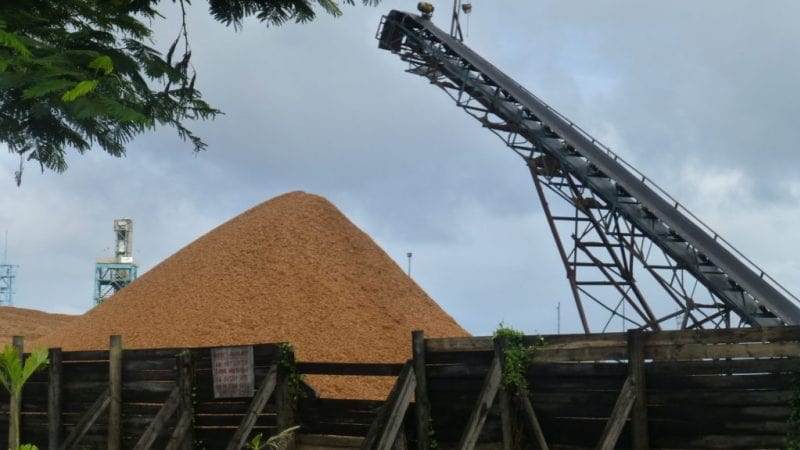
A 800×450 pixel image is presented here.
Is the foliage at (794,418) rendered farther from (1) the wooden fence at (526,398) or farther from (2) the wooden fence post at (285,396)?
(2) the wooden fence post at (285,396)

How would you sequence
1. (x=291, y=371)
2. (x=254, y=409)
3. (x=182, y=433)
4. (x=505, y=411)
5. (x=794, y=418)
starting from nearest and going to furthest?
(x=794, y=418) < (x=505, y=411) < (x=254, y=409) < (x=291, y=371) < (x=182, y=433)

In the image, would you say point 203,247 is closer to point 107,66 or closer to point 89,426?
point 89,426

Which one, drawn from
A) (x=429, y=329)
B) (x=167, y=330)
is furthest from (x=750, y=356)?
(x=167, y=330)

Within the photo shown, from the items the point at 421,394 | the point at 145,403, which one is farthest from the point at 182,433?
the point at 421,394

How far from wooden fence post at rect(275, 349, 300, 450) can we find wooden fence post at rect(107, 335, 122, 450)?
3.47m

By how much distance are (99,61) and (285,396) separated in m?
5.78

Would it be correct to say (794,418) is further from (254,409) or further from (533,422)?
(254,409)

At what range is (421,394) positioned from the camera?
12.2m

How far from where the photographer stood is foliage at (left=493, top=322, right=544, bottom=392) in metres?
11.5

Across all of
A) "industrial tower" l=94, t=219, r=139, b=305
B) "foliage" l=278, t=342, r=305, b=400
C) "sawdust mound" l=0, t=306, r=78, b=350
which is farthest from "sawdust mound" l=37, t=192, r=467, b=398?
"industrial tower" l=94, t=219, r=139, b=305

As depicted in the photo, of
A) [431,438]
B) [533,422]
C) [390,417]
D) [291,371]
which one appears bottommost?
[431,438]

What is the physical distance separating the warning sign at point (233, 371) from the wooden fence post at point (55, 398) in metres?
3.82

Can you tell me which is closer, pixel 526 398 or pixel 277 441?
pixel 526 398

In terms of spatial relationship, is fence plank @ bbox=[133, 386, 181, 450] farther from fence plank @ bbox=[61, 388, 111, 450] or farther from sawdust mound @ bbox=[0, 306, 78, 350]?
sawdust mound @ bbox=[0, 306, 78, 350]
